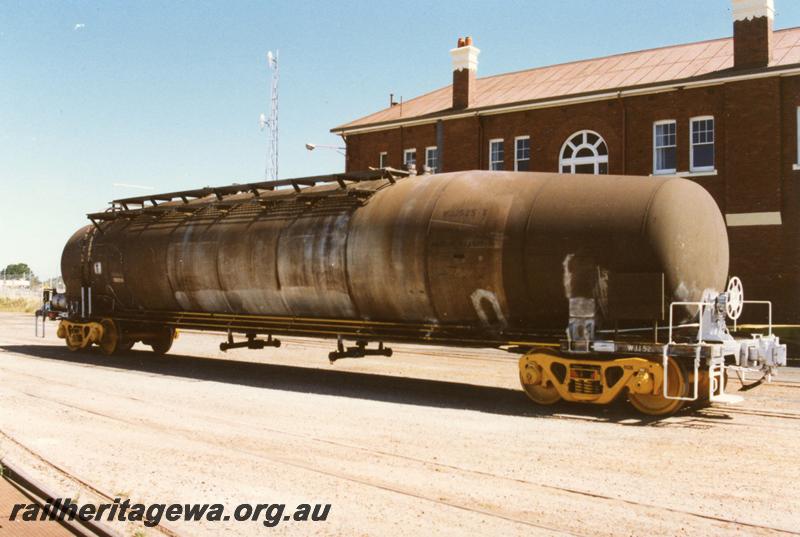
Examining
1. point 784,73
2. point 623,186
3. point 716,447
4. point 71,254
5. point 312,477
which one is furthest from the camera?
point 784,73

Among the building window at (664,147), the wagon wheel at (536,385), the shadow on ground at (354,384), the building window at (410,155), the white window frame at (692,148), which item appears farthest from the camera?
the building window at (410,155)

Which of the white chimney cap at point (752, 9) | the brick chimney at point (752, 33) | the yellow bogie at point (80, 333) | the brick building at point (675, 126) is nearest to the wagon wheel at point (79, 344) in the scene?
the yellow bogie at point (80, 333)

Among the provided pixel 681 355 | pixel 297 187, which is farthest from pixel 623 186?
pixel 297 187

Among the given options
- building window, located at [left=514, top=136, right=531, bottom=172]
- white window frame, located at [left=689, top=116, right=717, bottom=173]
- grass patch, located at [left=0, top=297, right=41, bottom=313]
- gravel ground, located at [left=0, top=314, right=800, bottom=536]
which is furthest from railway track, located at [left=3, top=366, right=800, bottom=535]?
grass patch, located at [left=0, top=297, right=41, bottom=313]

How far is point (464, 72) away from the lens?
110ft

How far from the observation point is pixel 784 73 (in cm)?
2495

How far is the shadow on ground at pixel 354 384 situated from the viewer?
11.7 metres

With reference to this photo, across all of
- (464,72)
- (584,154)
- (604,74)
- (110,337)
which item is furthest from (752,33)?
(110,337)

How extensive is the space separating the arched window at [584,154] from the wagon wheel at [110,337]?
1837 centimetres

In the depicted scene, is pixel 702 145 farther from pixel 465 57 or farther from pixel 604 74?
pixel 465 57

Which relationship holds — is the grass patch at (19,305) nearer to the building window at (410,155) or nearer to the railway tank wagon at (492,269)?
the building window at (410,155)

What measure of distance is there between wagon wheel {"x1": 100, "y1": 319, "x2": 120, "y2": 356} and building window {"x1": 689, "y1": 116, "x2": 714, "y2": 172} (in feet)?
67.5

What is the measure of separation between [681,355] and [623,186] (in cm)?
285

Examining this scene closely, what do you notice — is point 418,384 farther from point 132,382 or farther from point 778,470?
point 778,470
